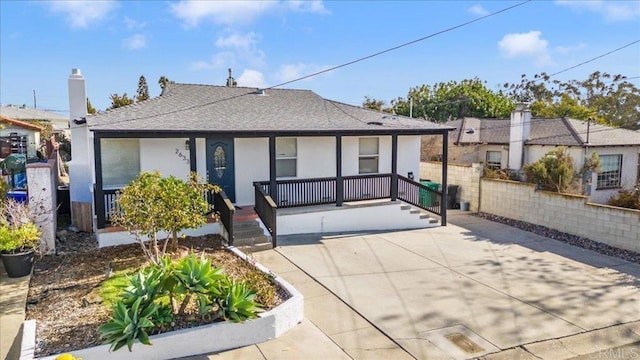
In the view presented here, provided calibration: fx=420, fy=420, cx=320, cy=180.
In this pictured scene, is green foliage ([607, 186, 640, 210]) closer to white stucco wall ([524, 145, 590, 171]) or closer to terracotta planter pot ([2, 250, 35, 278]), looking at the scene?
white stucco wall ([524, 145, 590, 171])

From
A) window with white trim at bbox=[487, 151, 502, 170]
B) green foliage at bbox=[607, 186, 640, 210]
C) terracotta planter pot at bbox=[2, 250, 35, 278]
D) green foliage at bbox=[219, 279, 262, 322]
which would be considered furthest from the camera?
window with white trim at bbox=[487, 151, 502, 170]

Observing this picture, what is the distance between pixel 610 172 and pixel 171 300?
1823cm

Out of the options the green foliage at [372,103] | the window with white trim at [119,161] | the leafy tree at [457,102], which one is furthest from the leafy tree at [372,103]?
the window with white trim at [119,161]

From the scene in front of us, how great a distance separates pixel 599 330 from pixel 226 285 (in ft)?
19.4

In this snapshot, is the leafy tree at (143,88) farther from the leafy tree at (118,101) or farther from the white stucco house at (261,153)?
the white stucco house at (261,153)

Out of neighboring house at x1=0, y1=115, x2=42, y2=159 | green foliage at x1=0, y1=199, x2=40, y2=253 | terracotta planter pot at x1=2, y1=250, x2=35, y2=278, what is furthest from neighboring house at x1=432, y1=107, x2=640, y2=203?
neighboring house at x1=0, y1=115, x2=42, y2=159

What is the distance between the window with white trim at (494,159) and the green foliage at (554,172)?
13.4 feet

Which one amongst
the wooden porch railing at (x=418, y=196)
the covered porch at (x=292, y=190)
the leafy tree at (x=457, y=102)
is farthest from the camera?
the leafy tree at (x=457, y=102)

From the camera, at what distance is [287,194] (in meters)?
12.8

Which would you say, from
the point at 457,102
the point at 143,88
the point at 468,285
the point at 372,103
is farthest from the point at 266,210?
the point at 457,102

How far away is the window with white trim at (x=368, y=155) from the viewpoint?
588 inches

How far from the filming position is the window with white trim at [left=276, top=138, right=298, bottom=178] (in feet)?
45.4

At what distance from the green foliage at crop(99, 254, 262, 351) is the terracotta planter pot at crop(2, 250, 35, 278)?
414 centimetres

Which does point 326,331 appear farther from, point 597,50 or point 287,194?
point 597,50
